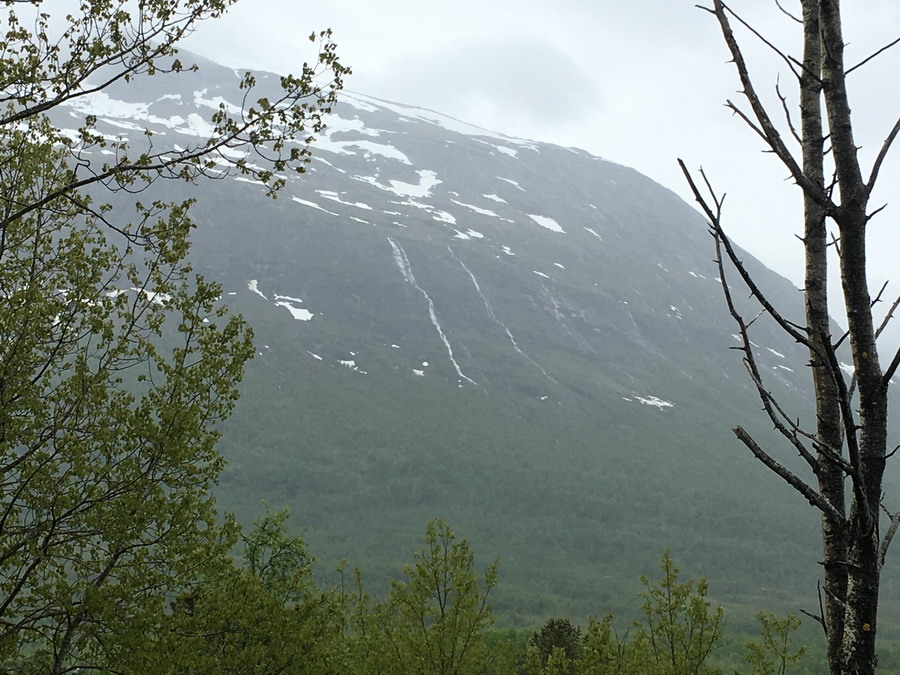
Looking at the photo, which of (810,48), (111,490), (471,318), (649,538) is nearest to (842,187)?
(810,48)

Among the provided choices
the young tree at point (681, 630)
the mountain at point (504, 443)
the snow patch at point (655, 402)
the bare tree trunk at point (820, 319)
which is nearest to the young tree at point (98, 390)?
the bare tree trunk at point (820, 319)

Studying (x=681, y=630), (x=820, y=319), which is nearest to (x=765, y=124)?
(x=820, y=319)

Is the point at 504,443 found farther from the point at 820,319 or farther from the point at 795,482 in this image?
the point at 795,482

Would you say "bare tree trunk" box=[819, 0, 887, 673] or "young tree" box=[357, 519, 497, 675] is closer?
"bare tree trunk" box=[819, 0, 887, 673]

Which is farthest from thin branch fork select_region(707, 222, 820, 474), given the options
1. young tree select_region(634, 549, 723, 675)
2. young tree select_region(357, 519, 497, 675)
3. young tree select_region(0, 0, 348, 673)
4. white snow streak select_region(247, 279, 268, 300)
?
white snow streak select_region(247, 279, 268, 300)

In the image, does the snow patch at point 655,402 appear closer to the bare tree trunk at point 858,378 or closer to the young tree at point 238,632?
the young tree at point 238,632

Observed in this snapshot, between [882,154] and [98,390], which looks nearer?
[882,154]

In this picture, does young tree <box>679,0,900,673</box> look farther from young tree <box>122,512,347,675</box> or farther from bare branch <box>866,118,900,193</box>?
young tree <box>122,512,347,675</box>

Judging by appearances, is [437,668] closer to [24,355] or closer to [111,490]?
[111,490]

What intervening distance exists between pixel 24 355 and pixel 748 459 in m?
168

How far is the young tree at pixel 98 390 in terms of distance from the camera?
8.64m

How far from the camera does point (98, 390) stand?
31.0ft

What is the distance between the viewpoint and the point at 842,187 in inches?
136

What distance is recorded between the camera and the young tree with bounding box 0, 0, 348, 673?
8641 millimetres
